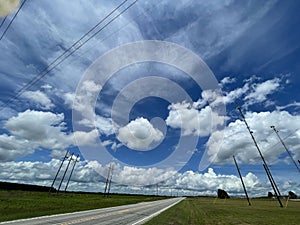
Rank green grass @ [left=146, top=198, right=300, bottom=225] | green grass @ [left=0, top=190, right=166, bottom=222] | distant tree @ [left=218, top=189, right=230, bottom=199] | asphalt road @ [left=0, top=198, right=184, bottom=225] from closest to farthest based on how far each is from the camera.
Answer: asphalt road @ [left=0, top=198, right=184, bottom=225], green grass @ [left=146, top=198, right=300, bottom=225], green grass @ [left=0, top=190, right=166, bottom=222], distant tree @ [left=218, top=189, right=230, bottom=199]

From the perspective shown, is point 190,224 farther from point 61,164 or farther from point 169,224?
point 61,164

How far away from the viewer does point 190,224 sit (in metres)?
16.5

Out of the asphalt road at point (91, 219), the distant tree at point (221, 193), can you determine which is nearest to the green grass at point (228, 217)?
the asphalt road at point (91, 219)

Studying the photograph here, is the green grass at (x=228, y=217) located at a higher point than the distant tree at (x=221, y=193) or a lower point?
lower

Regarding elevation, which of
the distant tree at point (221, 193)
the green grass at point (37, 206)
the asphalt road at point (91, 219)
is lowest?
the asphalt road at point (91, 219)

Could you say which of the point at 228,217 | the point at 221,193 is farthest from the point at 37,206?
the point at 221,193

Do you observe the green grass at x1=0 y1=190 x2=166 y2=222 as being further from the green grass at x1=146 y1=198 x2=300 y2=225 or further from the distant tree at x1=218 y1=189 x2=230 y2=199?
the distant tree at x1=218 y1=189 x2=230 y2=199

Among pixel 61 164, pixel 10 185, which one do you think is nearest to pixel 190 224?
pixel 61 164

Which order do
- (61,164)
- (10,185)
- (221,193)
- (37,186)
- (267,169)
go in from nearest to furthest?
(267,169)
(61,164)
(10,185)
(37,186)
(221,193)

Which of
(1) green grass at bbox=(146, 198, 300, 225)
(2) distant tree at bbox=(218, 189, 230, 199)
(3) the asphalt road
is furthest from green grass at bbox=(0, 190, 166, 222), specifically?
(2) distant tree at bbox=(218, 189, 230, 199)

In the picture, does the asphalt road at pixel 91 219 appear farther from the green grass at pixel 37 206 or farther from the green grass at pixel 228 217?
the green grass at pixel 37 206

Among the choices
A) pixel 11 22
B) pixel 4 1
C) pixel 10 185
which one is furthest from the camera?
pixel 10 185

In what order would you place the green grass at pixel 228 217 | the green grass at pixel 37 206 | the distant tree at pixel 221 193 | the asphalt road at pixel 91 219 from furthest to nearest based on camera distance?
the distant tree at pixel 221 193
the green grass at pixel 37 206
the green grass at pixel 228 217
the asphalt road at pixel 91 219

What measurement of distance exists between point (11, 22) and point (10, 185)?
147135 mm
